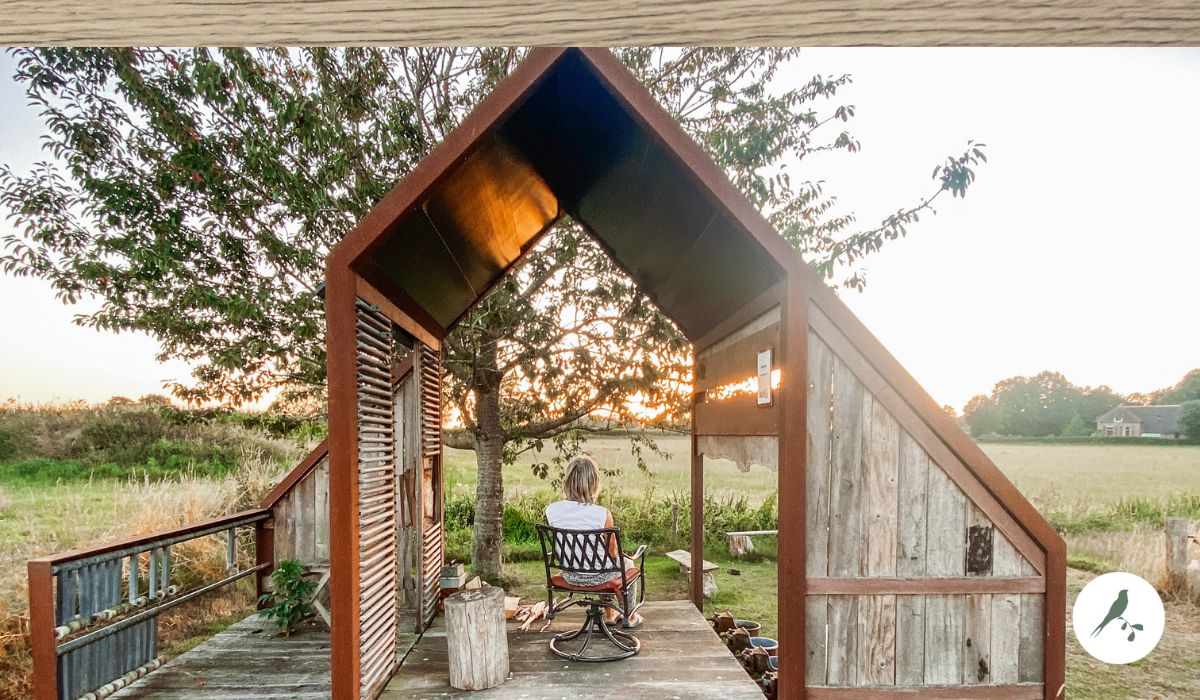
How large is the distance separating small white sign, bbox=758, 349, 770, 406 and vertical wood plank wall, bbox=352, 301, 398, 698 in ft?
7.86

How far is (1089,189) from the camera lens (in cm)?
230

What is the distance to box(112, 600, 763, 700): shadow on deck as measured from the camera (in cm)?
393

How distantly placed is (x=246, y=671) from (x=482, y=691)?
183 centimetres

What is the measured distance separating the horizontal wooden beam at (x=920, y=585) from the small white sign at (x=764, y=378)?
1.04 meters

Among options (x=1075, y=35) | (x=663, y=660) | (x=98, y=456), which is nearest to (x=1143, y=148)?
(x=1075, y=35)

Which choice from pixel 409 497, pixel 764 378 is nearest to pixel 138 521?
pixel 409 497

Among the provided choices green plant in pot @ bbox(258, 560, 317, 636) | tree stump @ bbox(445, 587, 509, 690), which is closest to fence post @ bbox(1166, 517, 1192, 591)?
tree stump @ bbox(445, 587, 509, 690)

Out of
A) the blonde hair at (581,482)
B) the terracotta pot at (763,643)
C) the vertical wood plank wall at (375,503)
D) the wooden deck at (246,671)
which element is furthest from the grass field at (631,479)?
the vertical wood plank wall at (375,503)

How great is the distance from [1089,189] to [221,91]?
Answer: 6622 millimetres

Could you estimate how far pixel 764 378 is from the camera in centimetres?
371

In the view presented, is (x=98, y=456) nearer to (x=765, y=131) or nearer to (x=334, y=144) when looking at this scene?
(x=334, y=144)

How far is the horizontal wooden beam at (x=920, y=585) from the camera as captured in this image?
3.17 m

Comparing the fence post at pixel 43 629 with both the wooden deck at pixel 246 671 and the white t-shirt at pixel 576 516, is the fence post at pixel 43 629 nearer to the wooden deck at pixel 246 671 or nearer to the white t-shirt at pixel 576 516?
the wooden deck at pixel 246 671

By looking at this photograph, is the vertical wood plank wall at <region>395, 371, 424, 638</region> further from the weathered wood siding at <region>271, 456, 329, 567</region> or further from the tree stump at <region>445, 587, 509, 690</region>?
the tree stump at <region>445, 587, 509, 690</region>
